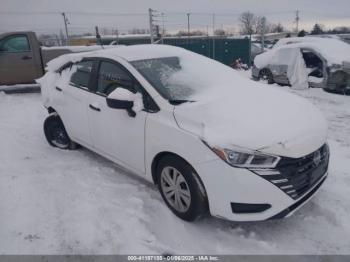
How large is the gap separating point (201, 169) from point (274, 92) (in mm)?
1528

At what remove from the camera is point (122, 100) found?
3.33m

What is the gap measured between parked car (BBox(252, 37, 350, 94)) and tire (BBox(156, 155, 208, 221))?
7.81 metres

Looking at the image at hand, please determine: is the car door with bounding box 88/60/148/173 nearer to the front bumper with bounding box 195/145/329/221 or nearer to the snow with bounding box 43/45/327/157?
the snow with bounding box 43/45/327/157

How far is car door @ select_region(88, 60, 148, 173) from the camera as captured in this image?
3.49m

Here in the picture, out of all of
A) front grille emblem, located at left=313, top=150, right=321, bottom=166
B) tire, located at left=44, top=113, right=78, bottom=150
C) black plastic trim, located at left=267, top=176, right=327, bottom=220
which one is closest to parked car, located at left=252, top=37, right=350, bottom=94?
front grille emblem, located at left=313, top=150, right=321, bottom=166

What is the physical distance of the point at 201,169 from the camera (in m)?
2.82

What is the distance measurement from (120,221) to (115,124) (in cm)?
112

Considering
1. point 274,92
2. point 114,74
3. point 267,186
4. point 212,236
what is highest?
point 114,74

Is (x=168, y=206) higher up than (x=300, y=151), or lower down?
lower down

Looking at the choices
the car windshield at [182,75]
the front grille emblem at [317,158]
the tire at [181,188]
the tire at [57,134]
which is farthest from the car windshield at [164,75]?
the tire at [57,134]

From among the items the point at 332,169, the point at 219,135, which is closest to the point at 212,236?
the point at 219,135

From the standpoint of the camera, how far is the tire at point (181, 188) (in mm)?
2938

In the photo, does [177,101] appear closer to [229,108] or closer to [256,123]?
[229,108]

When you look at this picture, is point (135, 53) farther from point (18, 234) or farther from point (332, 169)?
point (332, 169)
